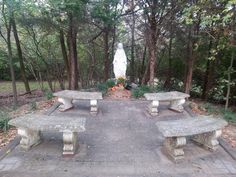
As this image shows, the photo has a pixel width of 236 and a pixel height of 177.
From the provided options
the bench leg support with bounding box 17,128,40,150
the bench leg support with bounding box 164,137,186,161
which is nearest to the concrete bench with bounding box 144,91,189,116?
the bench leg support with bounding box 164,137,186,161

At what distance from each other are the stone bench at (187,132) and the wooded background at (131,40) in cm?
234

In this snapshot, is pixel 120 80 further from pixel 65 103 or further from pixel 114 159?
pixel 114 159

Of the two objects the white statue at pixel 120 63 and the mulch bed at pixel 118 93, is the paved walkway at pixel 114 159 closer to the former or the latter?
the mulch bed at pixel 118 93

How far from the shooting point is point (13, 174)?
397 centimetres

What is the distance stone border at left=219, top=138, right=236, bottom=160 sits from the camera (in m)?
4.71

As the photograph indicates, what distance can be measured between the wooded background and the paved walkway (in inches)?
118

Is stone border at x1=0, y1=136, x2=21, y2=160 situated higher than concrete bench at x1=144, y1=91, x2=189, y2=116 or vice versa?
concrete bench at x1=144, y1=91, x2=189, y2=116

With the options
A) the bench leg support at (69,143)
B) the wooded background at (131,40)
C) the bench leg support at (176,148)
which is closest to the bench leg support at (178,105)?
the wooded background at (131,40)

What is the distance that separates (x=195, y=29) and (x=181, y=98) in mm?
4495

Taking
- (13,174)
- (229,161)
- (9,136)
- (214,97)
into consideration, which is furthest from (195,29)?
(13,174)

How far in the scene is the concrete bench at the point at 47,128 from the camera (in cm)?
452

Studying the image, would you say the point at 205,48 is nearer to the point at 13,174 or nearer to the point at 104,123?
the point at 104,123

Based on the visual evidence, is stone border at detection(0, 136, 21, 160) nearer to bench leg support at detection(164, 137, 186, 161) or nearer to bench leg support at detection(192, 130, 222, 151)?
bench leg support at detection(164, 137, 186, 161)

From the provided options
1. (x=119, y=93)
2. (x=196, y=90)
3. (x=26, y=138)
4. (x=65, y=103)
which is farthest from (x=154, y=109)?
(x=196, y=90)
